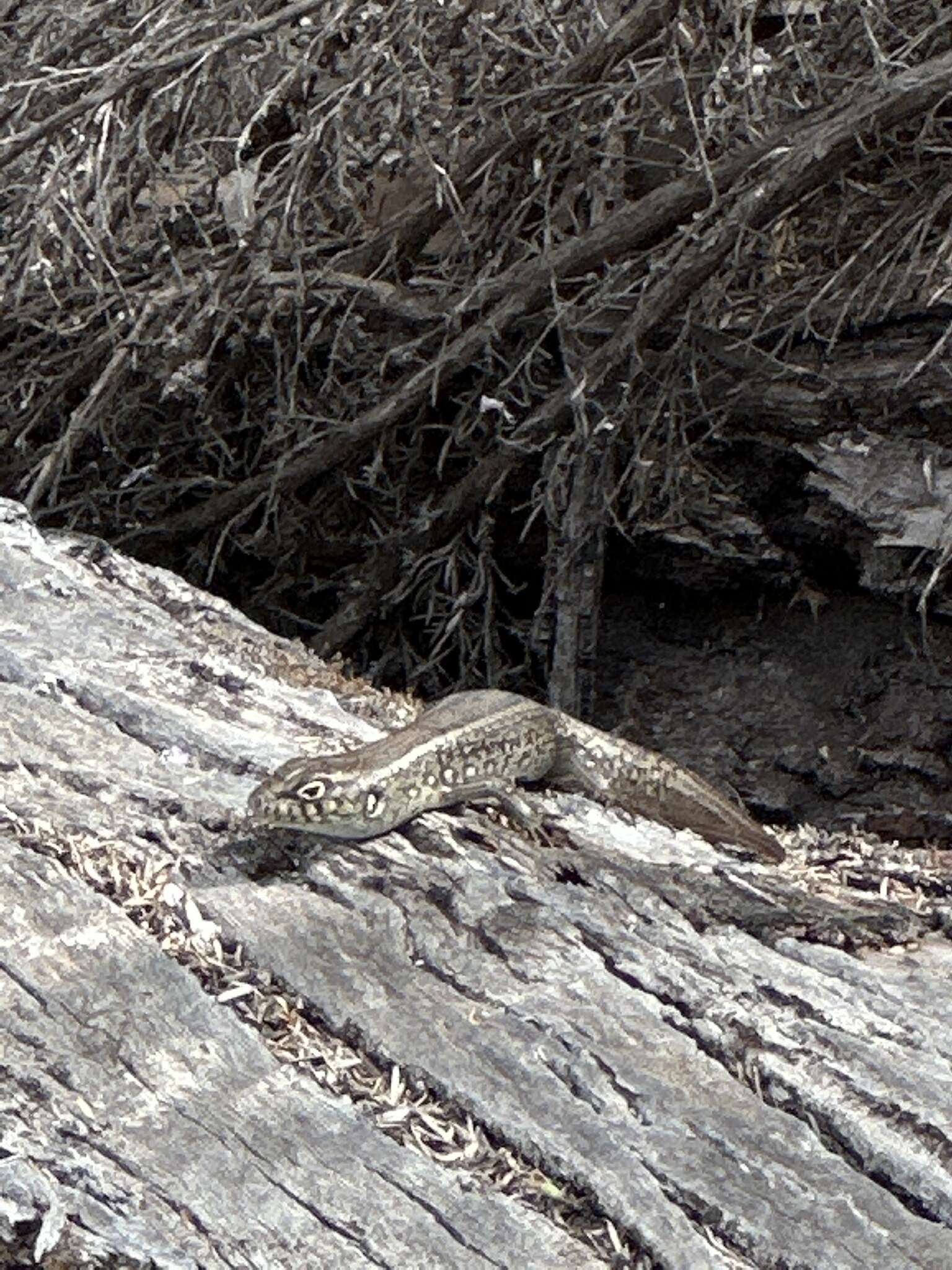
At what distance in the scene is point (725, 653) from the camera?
21.5ft

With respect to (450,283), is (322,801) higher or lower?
lower

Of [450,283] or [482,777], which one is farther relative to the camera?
[450,283]

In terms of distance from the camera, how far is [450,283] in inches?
243

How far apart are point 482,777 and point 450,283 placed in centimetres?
225

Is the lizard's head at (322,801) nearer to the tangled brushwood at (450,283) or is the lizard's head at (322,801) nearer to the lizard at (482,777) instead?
the lizard at (482,777)

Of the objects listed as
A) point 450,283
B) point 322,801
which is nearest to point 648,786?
point 322,801

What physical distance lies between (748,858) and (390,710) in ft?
3.74

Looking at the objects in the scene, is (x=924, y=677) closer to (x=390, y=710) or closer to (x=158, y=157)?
(x=390, y=710)

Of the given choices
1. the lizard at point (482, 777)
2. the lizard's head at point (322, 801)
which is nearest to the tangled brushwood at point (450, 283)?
the lizard at point (482, 777)

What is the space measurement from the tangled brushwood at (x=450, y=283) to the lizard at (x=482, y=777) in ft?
4.41

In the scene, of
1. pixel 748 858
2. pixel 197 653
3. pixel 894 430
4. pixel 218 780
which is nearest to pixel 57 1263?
pixel 218 780

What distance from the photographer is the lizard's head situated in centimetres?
402

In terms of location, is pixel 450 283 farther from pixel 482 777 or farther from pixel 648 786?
pixel 482 777

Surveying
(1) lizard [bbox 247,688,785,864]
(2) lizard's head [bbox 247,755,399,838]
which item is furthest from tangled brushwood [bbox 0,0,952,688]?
(2) lizard's head [bbox 247,755,399,838]
